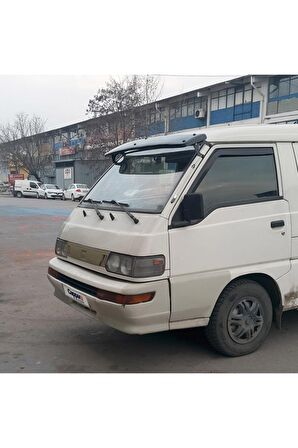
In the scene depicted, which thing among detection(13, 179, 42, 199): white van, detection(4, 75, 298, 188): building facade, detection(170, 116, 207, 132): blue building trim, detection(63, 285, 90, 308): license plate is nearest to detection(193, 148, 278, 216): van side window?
detection(63, 285, 90, 308): license plate

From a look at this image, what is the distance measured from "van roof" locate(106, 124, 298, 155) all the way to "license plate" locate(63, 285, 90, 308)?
1.65 metres

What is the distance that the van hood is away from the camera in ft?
10.7

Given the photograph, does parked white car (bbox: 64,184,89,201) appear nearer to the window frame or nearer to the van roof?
the van roof

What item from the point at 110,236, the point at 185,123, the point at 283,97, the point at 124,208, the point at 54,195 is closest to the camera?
the point at 110,236

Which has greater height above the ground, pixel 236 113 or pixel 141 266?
pixel 236 113

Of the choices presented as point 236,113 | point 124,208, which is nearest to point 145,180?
point 124,208

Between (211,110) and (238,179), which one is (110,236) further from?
(211,110)

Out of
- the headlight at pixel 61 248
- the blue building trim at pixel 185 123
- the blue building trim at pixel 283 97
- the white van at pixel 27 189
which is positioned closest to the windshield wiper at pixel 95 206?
the headlight at pixel 61 248

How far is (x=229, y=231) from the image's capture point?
356cm

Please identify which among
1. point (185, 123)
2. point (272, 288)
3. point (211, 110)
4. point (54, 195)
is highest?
point (211, 110)

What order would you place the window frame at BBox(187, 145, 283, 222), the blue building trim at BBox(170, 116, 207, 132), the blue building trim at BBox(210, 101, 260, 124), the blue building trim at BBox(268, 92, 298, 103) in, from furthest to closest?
1. the blue building trim at BBox(170, 116, 207, 132)
2. the blue building trim at BBox(210, 101, 260, 124)
3. the blue building trim at BBox(268, 92, 298, 103)
4. the window frame at BBox(187, 145, 283, 222)

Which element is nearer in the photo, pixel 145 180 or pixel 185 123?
pixel 145 180

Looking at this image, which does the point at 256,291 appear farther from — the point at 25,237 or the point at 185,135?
the point at 25,237

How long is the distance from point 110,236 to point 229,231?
1081mm
